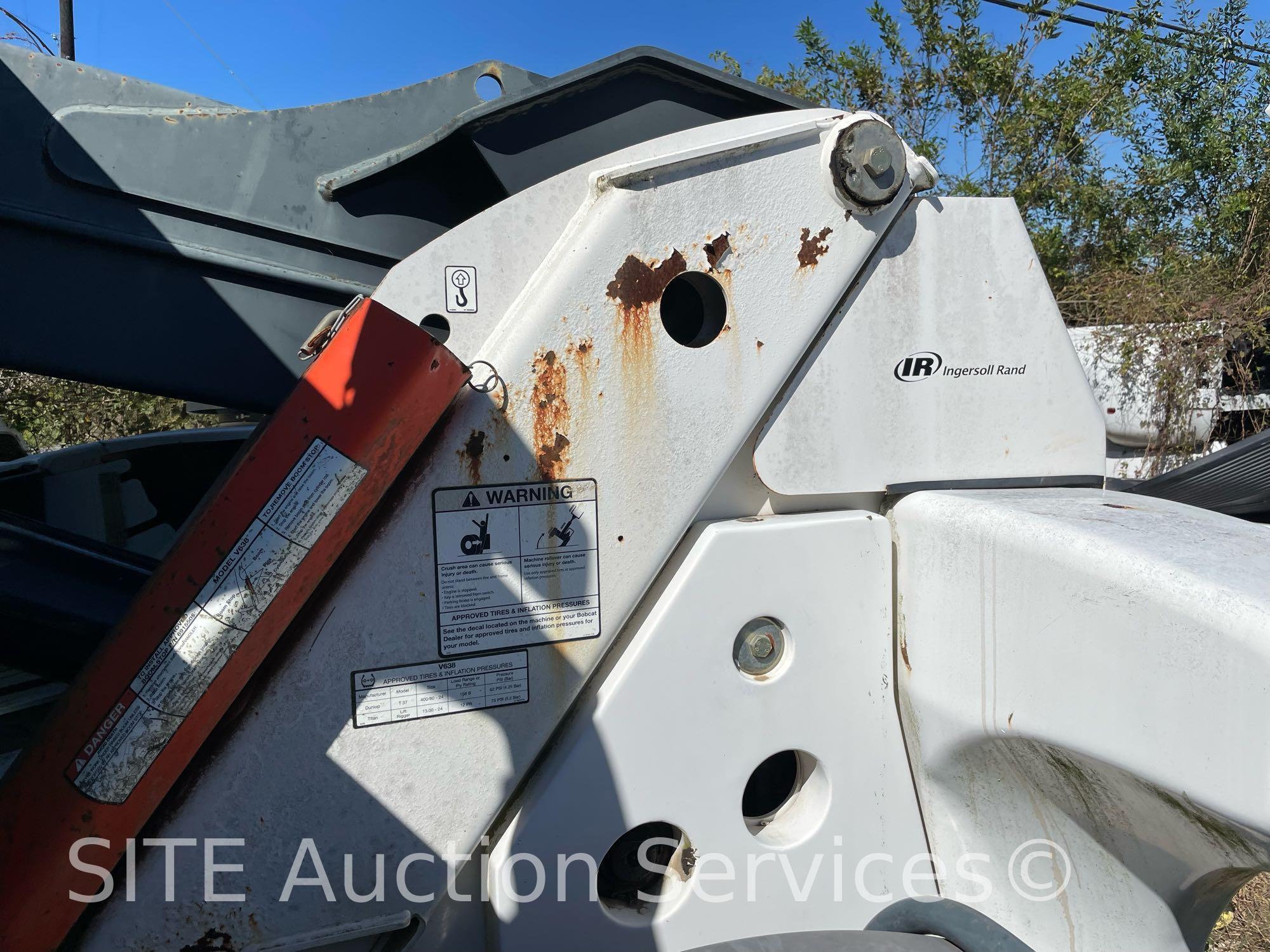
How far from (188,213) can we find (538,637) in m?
0.93

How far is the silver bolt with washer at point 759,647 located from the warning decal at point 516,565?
0.78 ft

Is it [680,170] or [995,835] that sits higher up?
[680,170]

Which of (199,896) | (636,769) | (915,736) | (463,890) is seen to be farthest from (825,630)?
(199,896)

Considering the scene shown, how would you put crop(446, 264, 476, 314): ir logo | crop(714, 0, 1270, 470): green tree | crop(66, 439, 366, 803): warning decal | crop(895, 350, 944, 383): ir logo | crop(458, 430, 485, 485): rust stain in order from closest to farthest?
crop(66, 439, 366, 803): warning decal
crop(458, 430, 485, 485): rust stain
crop(446, 264, 476, 314): ir logo
crop(895, 350, 944, 383): ir logo
crop(714, 0, 1270, 470): green tree

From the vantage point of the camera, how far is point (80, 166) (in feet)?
4.50

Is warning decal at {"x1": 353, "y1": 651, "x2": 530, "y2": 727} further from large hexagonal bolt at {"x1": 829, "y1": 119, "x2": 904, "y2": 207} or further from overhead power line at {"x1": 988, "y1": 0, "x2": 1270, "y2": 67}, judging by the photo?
overhead power line at {"x1": 988, "y1": 0, "x2": 1270, "y2": 67}

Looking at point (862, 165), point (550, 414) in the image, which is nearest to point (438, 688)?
point (550, 414)

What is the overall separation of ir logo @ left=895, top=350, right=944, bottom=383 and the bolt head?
30 cm

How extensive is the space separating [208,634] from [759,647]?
78 cm

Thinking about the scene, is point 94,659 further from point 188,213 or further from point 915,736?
point 915,736

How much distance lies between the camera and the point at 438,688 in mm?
1188

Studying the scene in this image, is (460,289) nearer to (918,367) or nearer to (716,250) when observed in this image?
(716,250)

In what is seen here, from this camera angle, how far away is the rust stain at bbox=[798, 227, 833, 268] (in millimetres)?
1351

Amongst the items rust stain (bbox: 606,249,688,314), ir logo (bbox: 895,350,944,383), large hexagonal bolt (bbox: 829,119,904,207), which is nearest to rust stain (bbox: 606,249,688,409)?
rust stain (bbox: 606,249,688,314)
